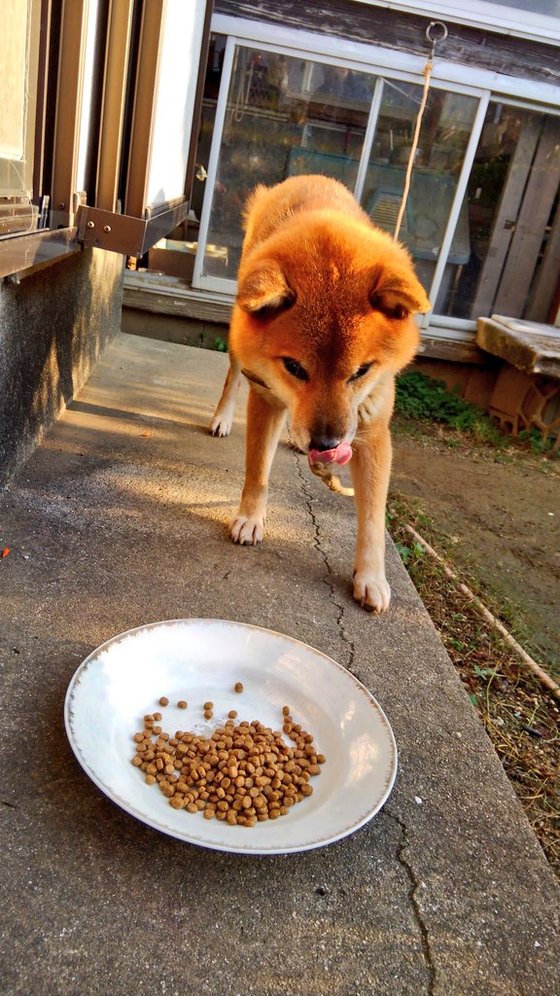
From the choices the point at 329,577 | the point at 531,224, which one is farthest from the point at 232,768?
the point at 531,224

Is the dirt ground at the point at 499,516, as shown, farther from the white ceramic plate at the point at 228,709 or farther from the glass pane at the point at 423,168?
the glass pane at the point at 423,168

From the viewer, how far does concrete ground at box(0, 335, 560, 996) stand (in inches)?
46.8

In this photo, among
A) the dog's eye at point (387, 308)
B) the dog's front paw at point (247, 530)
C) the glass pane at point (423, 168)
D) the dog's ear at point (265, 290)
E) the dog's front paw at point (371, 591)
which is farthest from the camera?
the glass pane at point (423, 168)

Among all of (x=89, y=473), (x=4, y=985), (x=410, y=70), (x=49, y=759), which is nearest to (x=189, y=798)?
(x=49, y=759)

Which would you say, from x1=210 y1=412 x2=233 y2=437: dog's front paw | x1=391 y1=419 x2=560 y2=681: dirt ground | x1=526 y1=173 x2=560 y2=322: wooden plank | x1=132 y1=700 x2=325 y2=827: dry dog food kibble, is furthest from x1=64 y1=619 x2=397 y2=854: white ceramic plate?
x1=526 y1=173 x2=560 y2=322: wooden plank

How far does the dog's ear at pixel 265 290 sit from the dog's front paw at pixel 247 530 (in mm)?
866

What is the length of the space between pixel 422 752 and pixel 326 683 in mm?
307

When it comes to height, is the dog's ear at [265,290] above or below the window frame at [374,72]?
below

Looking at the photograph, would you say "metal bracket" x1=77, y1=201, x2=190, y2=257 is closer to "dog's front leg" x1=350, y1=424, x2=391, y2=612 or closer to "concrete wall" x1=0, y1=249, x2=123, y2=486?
"concrete wall" x1=0, y1=249, x2=123, y2=486

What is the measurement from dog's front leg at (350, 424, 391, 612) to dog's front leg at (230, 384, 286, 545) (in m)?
0.36

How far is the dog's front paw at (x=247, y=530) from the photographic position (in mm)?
2693

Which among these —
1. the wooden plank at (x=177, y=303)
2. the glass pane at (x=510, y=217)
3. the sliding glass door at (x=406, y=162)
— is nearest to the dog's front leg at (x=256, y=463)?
the wooden plank at (x=177, y=303)

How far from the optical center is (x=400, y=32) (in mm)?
6699

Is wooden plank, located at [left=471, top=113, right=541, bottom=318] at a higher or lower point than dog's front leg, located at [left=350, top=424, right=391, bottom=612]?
higher
